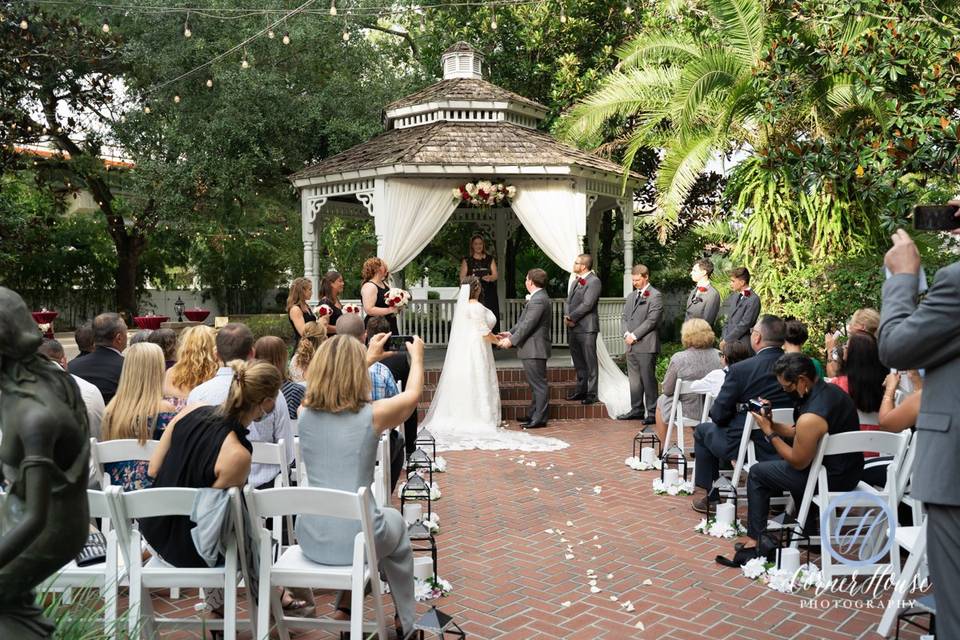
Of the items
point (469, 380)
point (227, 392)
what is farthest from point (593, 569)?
point (469, 380)

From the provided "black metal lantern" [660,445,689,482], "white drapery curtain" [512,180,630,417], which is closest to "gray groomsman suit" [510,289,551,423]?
"white drapery curtain" [512,180,630,417]

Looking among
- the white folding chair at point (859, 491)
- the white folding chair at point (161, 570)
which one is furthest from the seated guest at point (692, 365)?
the white folding chair at point (161, 570)

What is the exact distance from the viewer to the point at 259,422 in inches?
215

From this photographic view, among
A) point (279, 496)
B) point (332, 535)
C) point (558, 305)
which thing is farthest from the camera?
point (558, 305)

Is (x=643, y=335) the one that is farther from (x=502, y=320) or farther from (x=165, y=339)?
(x=165, y=339)

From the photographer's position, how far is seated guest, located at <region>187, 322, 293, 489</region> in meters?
5.04

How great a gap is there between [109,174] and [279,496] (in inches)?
804

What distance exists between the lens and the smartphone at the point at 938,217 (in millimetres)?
3041

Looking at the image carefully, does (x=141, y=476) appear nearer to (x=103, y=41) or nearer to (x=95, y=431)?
(x=95, y=431)

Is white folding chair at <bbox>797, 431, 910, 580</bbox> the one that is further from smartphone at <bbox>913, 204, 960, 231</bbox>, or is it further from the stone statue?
the stone statue

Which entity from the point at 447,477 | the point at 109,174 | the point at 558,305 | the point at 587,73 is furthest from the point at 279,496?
the point at 109,174

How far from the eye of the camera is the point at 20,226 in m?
15.9

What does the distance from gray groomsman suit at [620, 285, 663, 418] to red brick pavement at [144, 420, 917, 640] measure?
2.79m

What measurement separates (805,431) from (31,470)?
417 cm
